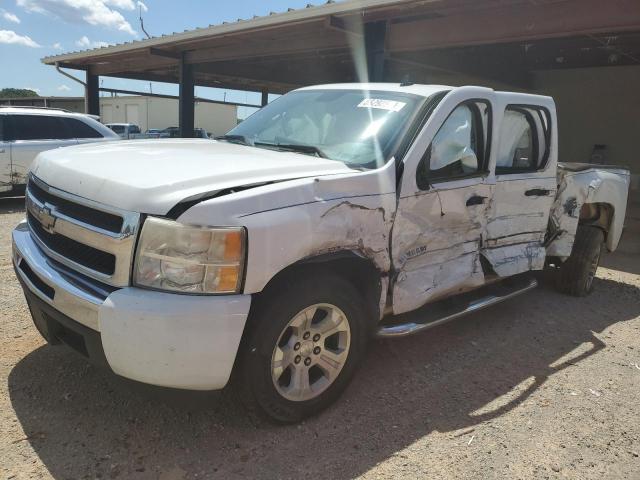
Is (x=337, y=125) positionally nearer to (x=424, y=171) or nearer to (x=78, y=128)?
(x=424, y=171)

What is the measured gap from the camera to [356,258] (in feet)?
9.70

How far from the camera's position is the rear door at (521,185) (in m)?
4.15

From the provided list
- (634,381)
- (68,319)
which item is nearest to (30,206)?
(68,319)

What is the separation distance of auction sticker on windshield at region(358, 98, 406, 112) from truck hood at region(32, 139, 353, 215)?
0.69 m

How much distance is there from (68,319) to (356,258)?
4.94ft

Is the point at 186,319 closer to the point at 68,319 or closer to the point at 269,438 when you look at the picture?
the point at 68,319

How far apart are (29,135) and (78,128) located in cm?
81

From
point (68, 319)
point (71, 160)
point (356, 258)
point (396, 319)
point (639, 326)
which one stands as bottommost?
point (639, 326)

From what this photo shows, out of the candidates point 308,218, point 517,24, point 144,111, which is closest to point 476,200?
point 308,218

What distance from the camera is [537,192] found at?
4535 mm

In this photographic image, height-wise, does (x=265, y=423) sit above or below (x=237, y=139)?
below

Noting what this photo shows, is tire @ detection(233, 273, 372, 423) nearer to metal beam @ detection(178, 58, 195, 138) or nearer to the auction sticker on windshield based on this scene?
the auction sticker on windshield

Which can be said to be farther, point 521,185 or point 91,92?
point 91,92

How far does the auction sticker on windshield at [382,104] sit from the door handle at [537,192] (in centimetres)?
153
